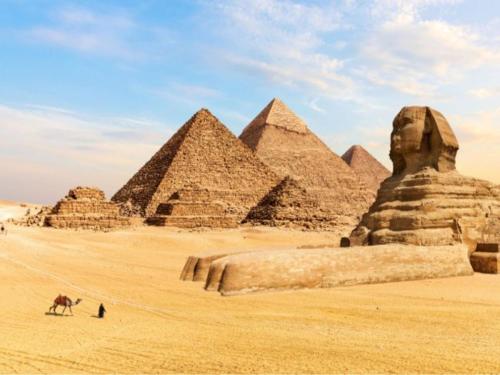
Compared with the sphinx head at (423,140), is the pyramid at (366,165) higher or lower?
higher

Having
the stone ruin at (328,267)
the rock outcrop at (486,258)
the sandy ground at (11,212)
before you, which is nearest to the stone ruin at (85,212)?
the sandy ground at (11,212)

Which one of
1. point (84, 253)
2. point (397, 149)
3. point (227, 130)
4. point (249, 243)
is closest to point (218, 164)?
point (227, 130)

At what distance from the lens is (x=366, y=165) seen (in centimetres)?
7550

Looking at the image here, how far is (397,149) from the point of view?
10266 mm

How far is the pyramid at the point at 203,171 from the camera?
4321 centimetres

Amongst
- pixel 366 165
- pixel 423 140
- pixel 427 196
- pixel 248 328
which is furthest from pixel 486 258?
pixel 366 165

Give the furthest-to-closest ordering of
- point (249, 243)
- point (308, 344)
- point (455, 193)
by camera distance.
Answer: point (249, 243), point (455, 193), point (308, 344)

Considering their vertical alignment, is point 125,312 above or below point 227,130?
below

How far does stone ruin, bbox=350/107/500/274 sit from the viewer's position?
9.02 m

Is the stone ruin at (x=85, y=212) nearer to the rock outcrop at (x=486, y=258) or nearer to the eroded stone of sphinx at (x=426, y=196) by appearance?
the eroded stone of sphinx at (x=426, y=196)

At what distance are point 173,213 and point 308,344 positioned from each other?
24485 millimetres

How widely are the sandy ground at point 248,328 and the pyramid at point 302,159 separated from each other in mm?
49983

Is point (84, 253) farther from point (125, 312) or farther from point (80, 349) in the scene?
point (80, 349)

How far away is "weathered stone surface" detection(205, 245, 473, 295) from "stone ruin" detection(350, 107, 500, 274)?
1.65 feet
